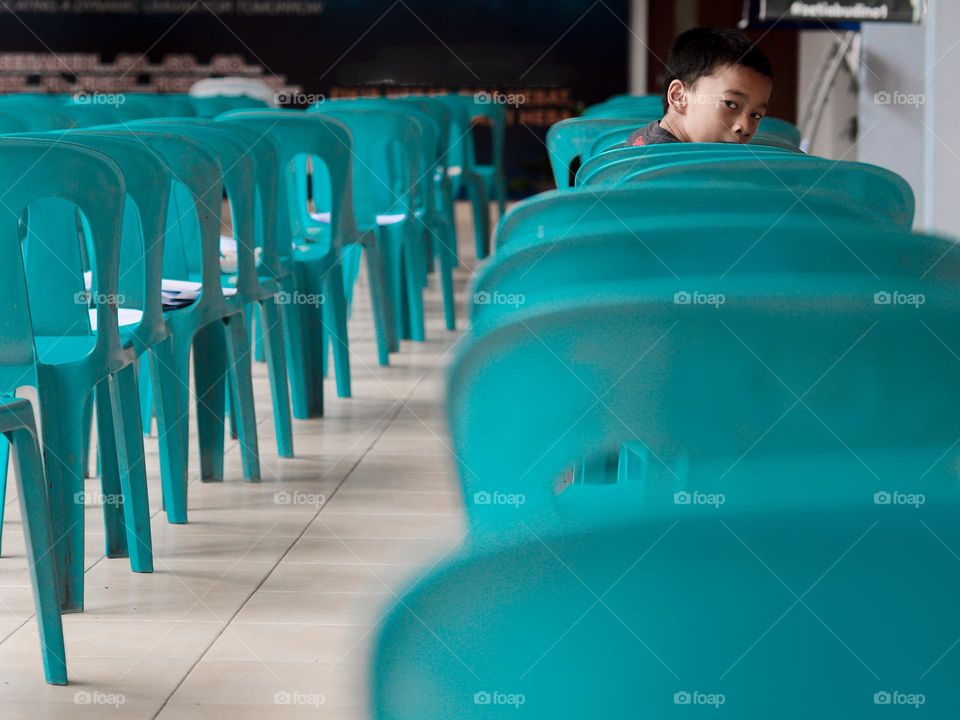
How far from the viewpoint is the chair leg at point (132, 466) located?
2875 mm

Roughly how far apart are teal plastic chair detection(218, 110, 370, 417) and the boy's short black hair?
1.34 meters

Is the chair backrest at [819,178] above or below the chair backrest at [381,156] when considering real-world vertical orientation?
above

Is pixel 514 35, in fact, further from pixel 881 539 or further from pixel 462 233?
pixel 881 539

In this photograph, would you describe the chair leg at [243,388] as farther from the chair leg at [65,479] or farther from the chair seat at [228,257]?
the chair leg at [65,479]

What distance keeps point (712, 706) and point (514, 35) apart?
1389 cm

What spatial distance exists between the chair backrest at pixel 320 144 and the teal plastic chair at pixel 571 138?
674 millimetres

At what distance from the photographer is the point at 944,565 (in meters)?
0.62

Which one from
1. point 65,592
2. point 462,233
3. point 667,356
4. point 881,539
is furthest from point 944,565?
point 462,233

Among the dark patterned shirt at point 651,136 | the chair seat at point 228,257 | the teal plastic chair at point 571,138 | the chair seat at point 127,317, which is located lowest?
the chair seat at point 228,257

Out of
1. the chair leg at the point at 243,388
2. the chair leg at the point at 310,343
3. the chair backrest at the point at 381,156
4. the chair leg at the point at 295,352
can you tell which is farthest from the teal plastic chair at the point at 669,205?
the chair backrest at the point at 381,156

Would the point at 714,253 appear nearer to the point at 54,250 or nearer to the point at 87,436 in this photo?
the point at 54,250

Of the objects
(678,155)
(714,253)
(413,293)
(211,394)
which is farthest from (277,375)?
(714,253)

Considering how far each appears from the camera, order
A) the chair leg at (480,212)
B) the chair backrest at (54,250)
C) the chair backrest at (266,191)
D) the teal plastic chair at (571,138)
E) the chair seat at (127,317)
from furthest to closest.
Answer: the chair leg at (480,212) → the teal plastic chair at (571,138) → the chair backrest at (266,191) → the chair seat at (127,317) → the chair backrest at (54,250)

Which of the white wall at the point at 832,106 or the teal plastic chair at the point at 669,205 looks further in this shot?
the white wall at the point at 832,106
